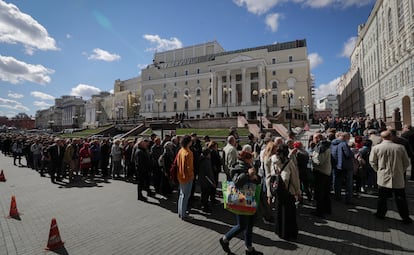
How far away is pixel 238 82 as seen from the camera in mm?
60719

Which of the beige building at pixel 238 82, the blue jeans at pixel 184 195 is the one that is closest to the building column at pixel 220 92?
the beige building at pixel 238 82

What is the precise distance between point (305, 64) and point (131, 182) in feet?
184

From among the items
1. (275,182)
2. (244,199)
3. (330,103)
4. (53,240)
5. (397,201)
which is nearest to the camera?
(244,199)

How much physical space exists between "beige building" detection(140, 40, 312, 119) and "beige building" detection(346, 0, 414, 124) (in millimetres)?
13007

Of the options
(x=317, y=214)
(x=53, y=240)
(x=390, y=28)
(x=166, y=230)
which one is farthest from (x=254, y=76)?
(x=53, y=240)

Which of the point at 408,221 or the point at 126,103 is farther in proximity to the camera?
the point at 126,103

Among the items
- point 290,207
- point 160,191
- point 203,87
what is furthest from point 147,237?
point 203,87

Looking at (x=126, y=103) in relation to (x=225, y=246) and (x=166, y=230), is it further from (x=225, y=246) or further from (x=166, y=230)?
(x=225, y=246)

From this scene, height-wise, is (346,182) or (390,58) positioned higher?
(390,58)

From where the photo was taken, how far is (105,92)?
13088 centimetres

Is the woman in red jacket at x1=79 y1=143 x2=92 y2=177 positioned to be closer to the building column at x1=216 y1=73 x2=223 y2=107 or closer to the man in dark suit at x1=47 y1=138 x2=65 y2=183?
the man in dark suit at x1=47 y1=138 x2=65 y2=183

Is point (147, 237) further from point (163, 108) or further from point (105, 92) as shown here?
point (105, 92)

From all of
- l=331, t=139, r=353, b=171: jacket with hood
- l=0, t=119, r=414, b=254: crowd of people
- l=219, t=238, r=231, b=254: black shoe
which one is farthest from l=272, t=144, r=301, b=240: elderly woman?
l=331, t=139, r=353, b=171: jacket with hood

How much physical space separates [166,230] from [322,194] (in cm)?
404
